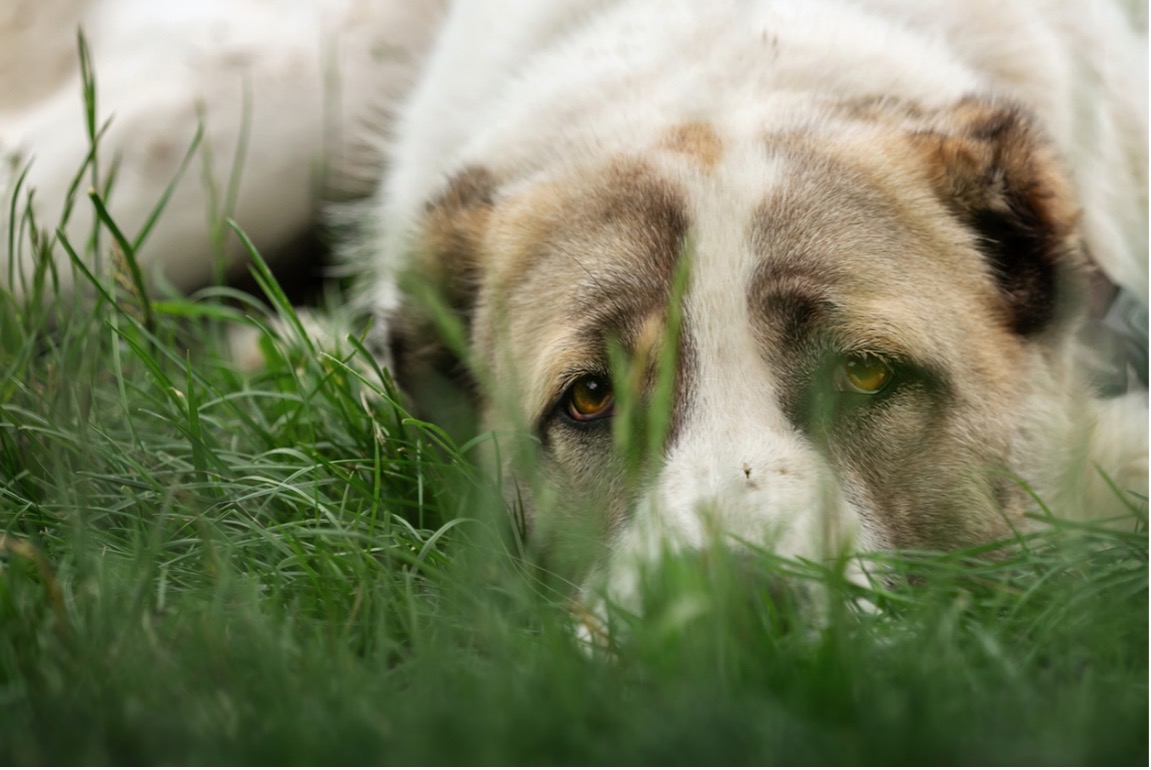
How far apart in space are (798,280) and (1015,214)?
0.54 metres

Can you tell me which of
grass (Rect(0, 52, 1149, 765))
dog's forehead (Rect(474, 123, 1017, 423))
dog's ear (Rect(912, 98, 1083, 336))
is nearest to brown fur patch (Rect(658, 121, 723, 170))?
dog's forehead (Rect(474, 123, 1017, 423))

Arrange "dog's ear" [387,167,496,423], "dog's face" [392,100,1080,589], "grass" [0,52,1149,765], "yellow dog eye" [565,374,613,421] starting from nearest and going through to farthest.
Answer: "grass" [0,52,1149,765] → "dog's face" [392,100,1080,589] → "yellow dog eye" [565,374,613,421] → "dog's ear" [387,167,496,423]

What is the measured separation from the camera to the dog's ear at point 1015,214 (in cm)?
248

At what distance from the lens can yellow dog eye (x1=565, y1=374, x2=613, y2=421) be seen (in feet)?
7.85

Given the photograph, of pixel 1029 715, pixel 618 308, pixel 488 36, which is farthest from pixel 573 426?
pixel 488 36

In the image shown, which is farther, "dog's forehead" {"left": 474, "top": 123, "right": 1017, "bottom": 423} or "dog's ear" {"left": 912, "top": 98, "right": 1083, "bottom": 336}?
"dog's ear" {"left": 912, "top": 98, "right": 1083, "bottom": 336}

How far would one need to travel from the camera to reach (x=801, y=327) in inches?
89.6

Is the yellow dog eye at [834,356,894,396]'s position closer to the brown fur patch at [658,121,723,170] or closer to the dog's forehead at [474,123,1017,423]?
the dog's forehead at [474,123,1017,423]

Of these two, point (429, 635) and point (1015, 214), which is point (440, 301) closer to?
point (429, 635)

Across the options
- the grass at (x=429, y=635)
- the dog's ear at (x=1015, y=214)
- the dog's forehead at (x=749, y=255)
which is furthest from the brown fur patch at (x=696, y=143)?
the grass at (x=429, y=635)

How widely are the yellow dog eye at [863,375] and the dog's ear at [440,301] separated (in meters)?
0.90

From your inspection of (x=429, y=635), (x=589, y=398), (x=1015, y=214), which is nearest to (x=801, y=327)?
(x=589, y=398)

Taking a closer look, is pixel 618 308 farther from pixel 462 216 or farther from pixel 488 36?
pixel 488 36

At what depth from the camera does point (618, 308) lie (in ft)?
7.81
